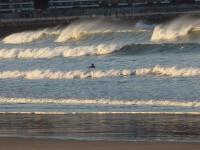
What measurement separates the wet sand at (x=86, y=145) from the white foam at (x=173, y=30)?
26.3m

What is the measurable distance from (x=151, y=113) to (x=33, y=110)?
2579mm

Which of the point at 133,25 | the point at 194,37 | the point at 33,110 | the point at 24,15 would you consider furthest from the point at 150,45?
the point at 24,15

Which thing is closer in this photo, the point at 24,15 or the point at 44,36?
the point at 44,36

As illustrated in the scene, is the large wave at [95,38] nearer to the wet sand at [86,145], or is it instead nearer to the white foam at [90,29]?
the white foam at [90,29]

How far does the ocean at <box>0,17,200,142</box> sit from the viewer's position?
1295cm

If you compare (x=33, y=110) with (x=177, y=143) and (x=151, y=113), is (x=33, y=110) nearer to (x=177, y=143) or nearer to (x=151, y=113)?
(x=151, y=113)

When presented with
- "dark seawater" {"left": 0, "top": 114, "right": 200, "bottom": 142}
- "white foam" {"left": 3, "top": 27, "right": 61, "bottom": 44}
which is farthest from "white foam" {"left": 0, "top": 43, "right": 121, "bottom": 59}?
"dark seawater" {"left": 0, "top": 114, "right": 200, "bottom": 142}

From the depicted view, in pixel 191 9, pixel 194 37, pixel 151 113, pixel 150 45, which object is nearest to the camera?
pixel 151 113

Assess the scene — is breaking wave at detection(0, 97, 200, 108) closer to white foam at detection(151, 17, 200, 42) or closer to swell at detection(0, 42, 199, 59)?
swell at detection(0, 42, 199, 59)

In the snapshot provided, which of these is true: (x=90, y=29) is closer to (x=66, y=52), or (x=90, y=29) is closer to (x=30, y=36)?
(x=30, y=36)

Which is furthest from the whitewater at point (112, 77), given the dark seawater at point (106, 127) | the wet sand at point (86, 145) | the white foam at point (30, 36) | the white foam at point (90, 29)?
the white foam at point (30, 36)

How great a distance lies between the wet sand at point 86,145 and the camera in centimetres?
1089

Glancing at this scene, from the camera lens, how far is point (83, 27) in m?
48.2

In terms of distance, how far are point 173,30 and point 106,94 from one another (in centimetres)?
2262
